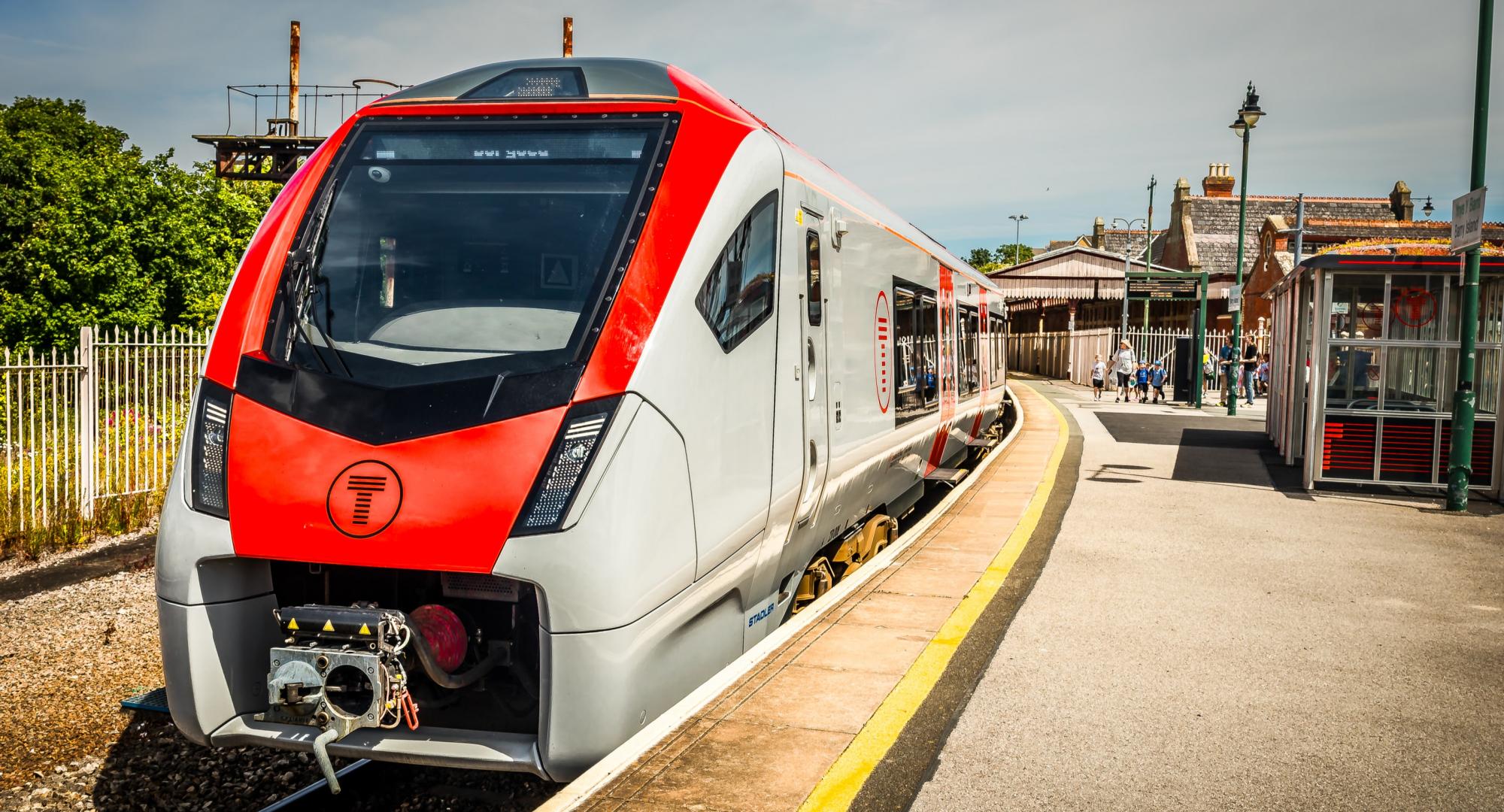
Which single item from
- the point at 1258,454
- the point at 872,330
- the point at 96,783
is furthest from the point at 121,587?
the point at 1258,454

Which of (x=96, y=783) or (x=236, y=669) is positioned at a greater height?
(x=236, y=669)

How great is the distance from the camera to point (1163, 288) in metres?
32.1

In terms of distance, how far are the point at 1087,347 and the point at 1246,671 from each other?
30.8 meters

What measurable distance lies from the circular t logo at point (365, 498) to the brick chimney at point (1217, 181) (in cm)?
6736

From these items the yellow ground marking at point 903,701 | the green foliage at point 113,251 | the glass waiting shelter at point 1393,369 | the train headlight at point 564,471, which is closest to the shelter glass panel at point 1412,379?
the glass waiting shelter at point 1393,369

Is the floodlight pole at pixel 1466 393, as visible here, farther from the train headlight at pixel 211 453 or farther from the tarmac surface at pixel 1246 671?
the train headlight at pixel 211 453

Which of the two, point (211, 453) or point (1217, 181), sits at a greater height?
point (1217, 181)

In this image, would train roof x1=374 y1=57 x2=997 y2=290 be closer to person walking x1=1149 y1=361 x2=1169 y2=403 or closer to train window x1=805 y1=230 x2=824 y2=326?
train window x1=805 y1=230 x2=824 y2=326

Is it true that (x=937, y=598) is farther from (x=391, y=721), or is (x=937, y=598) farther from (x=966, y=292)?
(x=966, y=292)

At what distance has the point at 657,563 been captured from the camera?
3.86 meters

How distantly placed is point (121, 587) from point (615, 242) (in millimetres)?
6036

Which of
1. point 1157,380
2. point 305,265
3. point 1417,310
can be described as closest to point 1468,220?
point 1417,310

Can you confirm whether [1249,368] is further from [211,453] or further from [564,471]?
[211,453]

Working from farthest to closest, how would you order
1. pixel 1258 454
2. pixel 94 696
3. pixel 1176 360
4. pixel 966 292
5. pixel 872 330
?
1. pixel 1176 360
2. pixel 1258 454
3. pixel 966 292
4. pixel 872 330
5. pixel 94 696
